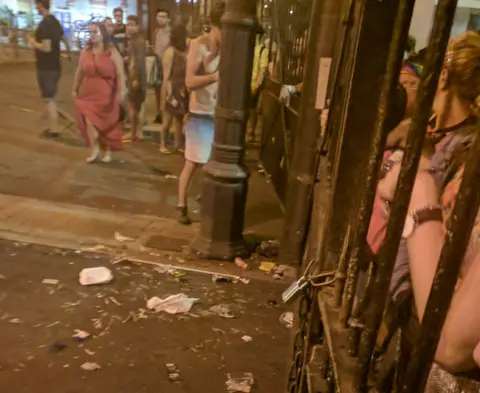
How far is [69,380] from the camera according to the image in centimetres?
321

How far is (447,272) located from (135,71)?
862cm

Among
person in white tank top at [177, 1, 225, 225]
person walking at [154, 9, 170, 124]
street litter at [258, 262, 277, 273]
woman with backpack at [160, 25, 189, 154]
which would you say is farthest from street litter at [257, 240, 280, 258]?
person walking at [154, 9, 170, 124]

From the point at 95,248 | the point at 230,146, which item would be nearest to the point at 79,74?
the point at 95,248

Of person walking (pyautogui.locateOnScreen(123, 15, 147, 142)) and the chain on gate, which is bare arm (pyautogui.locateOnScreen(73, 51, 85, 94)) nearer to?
person walking (pyautogui.locateOnScreen(123, 15, 147, 142))

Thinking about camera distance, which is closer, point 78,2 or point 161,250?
point 161,250

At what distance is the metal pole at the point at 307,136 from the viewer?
4.22 meters

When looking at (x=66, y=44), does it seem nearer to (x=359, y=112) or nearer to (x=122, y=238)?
(x=122, y=238)

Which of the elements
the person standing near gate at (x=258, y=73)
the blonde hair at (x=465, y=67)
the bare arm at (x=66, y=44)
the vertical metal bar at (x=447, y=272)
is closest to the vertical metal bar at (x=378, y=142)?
the vertical metal bar at (x=447, y=272)

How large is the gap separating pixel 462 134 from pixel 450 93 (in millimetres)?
171

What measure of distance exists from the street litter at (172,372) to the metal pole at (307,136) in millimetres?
1743

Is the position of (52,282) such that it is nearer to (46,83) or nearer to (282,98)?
(282,98)

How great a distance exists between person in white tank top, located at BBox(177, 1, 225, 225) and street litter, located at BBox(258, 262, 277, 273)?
4.19ft

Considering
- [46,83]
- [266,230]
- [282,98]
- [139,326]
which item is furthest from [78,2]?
[139,326]

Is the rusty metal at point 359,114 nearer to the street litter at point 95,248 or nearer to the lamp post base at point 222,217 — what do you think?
the lamp post base at point 222,217
